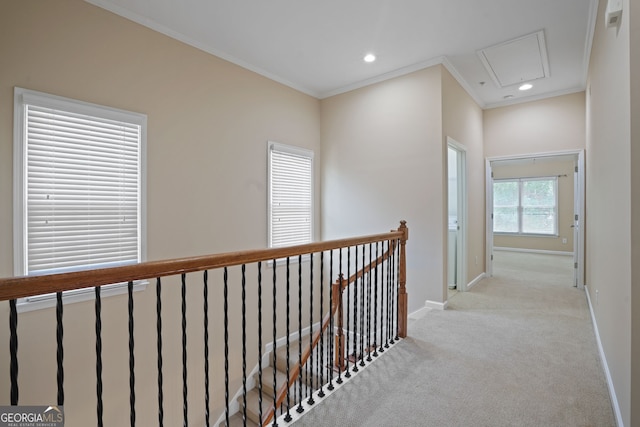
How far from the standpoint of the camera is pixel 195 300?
3.18 metres

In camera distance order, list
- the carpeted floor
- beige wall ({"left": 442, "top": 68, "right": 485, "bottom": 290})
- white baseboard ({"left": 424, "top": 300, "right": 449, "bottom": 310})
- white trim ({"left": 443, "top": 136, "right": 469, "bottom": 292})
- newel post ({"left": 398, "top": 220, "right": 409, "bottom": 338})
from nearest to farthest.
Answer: the carpeted floor, newel post ({"left": 398, "top": 220, "right": 409, "bottom": 338}), white baseboard ({"left": 424, "top": 300, "right": 449, "bottom": 310}), beige wall ({"left": 442, "top": 68, "right": 485, "bottom": 290}), white trim ({"left": 443, "top": 136, "right": 469, "bottom": 292})

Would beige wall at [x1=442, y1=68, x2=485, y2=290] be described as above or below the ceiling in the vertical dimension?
below

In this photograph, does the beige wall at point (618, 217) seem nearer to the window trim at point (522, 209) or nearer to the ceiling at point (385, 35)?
the ceiling at point (385, 35)

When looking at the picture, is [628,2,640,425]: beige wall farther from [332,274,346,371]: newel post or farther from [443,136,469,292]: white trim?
[443,136,469,292]: white trim

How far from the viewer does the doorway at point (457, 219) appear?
4281 millimetres

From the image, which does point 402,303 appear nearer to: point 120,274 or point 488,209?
point 120,274

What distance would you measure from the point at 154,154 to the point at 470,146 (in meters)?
4.09

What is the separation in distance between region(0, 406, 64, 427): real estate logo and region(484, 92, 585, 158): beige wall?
18.7 ft

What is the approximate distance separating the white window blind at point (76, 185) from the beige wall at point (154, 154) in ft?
0.30

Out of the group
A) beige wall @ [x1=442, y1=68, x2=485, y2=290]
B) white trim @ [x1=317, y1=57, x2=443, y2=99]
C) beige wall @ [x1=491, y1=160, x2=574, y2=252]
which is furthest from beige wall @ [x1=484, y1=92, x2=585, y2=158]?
beige wall @ [x1=491, y1=160, x2=574, y2=252]

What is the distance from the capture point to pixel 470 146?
448 cm

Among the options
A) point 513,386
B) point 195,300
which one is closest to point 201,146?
point 195,300

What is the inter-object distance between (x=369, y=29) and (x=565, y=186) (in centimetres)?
728

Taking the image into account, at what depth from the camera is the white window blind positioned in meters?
2.22
